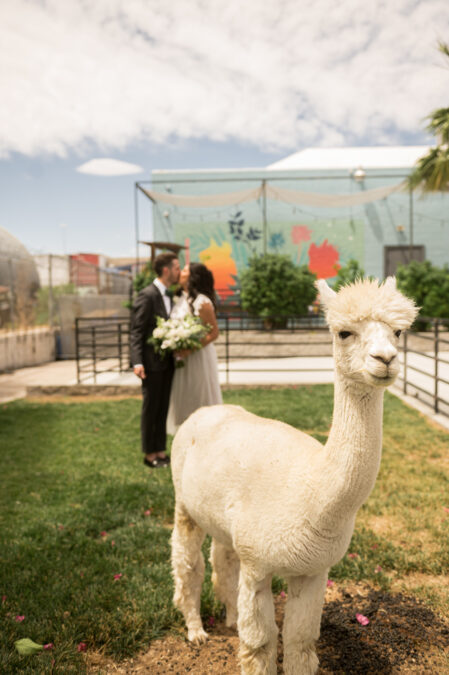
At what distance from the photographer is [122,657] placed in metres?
2.41

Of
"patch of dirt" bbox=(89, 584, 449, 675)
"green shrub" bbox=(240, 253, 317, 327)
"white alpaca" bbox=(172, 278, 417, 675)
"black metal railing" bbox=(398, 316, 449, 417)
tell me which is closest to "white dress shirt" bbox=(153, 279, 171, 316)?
"white alpaca" bbox=(172, 278, 417, 675)

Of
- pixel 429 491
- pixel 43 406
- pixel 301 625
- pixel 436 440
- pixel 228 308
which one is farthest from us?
pixel 228 308

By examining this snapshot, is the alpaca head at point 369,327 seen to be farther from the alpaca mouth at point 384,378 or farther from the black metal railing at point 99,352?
the black metal railing at point 99,352

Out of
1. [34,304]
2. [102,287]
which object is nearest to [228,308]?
[102,287]

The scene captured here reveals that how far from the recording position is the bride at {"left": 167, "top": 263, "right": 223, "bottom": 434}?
14.0 feet

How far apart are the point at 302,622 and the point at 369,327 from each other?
1.27m

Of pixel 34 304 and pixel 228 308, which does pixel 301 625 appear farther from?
pixel 228 308

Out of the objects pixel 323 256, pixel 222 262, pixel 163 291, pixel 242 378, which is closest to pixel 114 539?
pixel 163 291

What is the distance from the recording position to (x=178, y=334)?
13.2 feet

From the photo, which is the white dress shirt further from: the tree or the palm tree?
the tree

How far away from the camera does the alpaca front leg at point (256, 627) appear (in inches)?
76.1

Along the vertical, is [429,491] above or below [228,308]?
below

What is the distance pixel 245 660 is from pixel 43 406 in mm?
7240

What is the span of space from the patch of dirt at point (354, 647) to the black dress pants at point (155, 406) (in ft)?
7.29
